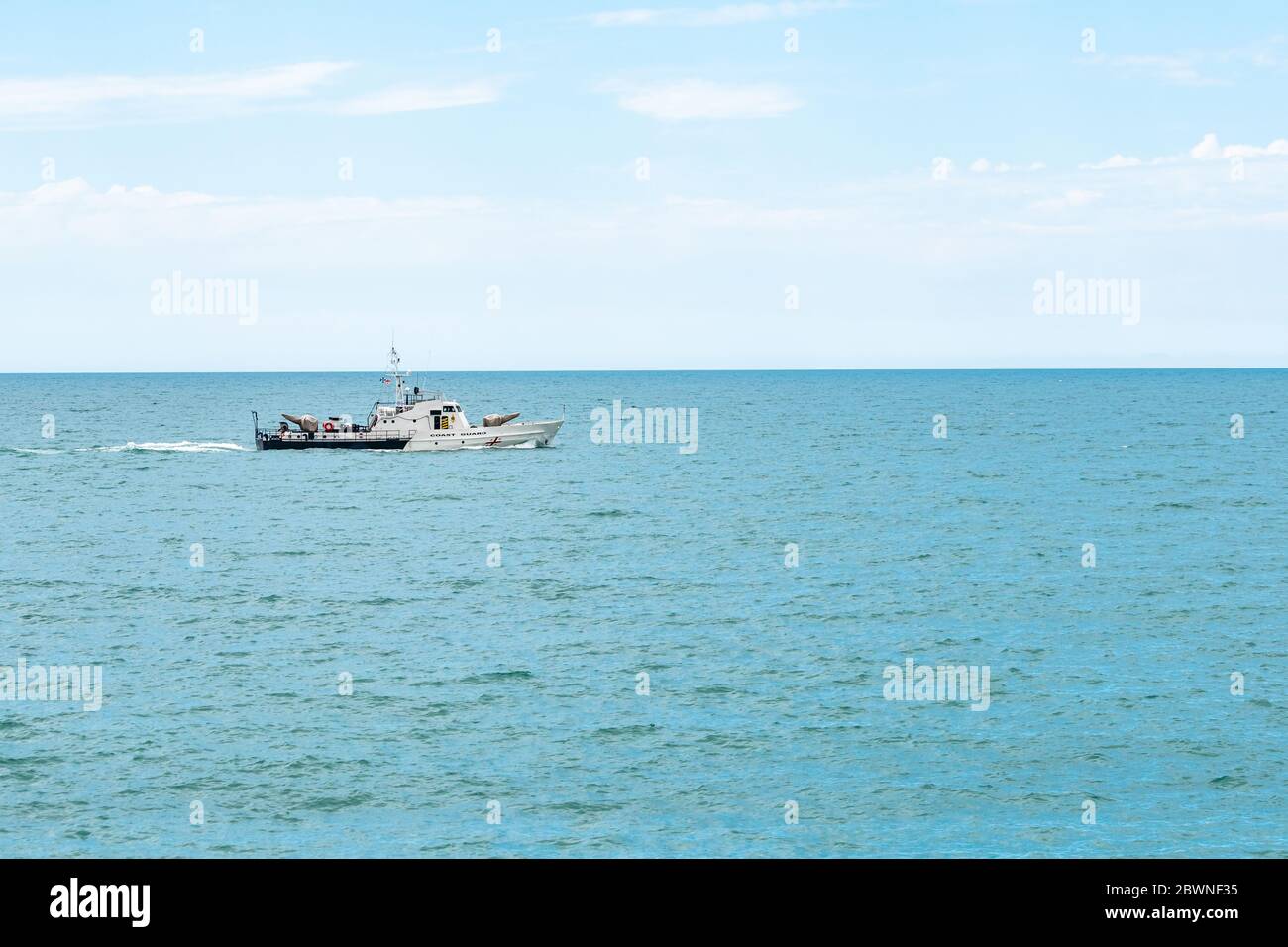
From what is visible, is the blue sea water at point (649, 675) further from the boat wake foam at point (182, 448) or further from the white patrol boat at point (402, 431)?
the boat wake foam at point (182, 448)

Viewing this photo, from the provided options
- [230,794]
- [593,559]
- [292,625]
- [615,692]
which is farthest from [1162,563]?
[230,794]

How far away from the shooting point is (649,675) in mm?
37188

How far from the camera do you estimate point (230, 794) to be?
26.7 meters

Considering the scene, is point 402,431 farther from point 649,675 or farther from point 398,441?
point 649,675

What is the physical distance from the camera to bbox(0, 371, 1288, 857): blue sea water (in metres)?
25.2

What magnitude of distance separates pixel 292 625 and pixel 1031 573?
3141 centimetres

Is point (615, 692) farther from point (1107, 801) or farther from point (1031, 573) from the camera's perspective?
point (1031, 573)
